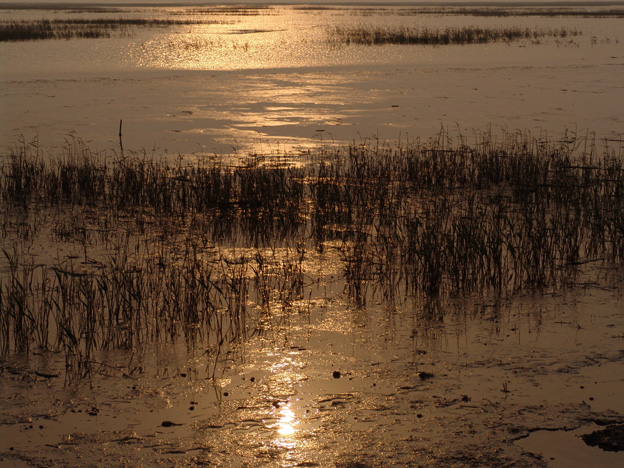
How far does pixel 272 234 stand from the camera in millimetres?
6531

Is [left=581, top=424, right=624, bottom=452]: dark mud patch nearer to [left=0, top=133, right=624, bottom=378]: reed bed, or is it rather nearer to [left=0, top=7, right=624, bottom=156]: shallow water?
[left=0, top=133, right=624, bottom=378]: reed bed

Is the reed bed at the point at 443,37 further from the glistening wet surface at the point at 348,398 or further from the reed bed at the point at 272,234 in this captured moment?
the glistening wet surface at the point at 348,398

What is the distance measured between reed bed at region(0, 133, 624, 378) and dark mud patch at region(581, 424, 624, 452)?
187 cm

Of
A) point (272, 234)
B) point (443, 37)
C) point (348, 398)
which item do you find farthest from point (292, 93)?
point (443, 37)

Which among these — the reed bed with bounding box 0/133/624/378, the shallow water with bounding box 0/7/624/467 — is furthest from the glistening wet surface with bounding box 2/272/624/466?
the reed bed with bounding box 0/133/624/378

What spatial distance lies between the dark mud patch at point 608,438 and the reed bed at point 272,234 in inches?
73.5

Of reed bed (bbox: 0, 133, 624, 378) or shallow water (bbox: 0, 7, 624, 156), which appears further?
shallow water (bbox: 0, 7, 624, 156)

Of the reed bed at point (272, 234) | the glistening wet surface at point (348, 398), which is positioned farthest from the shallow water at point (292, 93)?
the glistening wet surface at point (348, 398)

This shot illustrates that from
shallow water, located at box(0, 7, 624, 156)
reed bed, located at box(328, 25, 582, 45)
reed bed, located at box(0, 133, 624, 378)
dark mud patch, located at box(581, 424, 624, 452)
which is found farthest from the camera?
reed bed, located at box(328, 25, 582, 45)

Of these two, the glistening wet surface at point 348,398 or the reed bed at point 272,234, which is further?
the reed bed at point 272,234

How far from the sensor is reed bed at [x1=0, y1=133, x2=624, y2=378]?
4.55m

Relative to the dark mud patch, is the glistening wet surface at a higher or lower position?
higher

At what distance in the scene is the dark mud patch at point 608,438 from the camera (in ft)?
10.1

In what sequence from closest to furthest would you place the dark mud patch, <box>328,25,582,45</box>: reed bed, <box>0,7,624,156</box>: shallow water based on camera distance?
the dark mud patch, <box>0,7,624,156</box>: shallow water, <box>328,25,582,45</box>: reed bed
